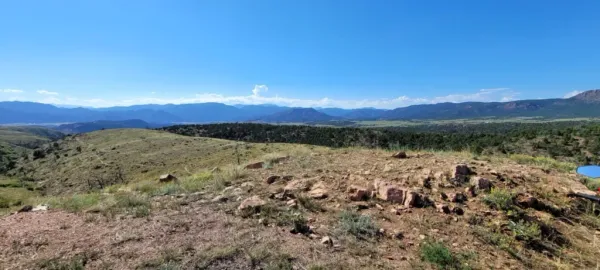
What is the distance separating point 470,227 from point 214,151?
1828 inches

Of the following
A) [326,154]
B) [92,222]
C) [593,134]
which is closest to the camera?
[92,222]

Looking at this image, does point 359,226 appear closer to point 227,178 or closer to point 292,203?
point 292,203

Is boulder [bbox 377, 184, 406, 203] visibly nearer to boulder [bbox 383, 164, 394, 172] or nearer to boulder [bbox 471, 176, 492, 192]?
boulder [bbox 383, 164, 394, 172]

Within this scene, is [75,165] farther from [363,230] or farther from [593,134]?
[593,134]

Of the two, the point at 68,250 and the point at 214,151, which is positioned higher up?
the point at 68,250

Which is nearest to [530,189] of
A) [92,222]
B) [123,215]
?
[123,215]

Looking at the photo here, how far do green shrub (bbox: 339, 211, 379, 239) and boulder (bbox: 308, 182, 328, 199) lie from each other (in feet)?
3.94

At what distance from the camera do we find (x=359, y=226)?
5.24 meters

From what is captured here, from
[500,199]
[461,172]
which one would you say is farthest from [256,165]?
[500,199]

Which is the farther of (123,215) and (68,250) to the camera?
(123,215)

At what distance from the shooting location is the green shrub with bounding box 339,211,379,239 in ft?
16.8

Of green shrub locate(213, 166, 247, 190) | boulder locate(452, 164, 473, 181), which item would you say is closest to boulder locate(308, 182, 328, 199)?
green shrub locate(213, 166, 247, 190)

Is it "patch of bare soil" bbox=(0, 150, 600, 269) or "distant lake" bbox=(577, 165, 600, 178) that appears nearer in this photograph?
"patch of bare soil" bbox=(0, 150, 600, 269)

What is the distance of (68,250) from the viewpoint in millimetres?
4531
